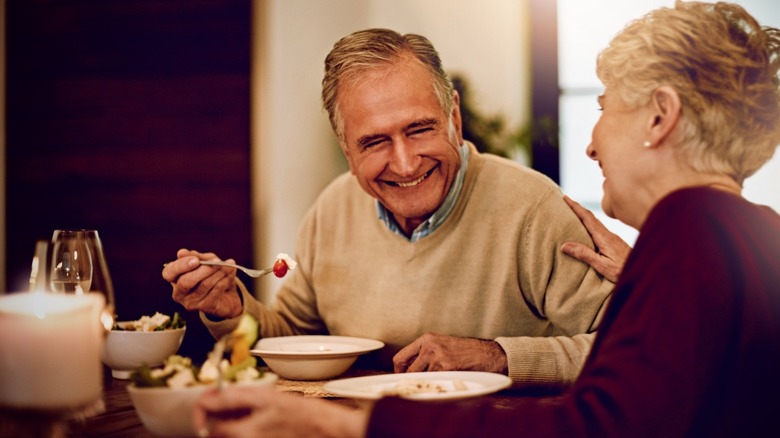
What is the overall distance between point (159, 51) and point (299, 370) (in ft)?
8.00

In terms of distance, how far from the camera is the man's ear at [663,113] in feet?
3.53

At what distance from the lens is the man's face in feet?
6.05

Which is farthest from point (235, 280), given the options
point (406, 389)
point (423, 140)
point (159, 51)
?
point (159, 51)

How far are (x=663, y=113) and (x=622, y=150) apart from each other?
0.29 feet

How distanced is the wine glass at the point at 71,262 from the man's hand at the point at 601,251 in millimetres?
1036

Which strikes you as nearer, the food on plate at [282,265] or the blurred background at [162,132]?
the food on plate at [282,265]

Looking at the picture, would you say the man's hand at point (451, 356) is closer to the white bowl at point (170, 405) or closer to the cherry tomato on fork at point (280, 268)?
the cherry tomato on fork at point (280, 268)

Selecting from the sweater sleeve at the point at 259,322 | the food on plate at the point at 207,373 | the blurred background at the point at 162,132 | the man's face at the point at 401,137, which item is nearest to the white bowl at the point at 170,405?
the food on plate at the point at 207,373

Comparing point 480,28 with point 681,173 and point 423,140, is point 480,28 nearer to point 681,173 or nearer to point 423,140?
point 423,140

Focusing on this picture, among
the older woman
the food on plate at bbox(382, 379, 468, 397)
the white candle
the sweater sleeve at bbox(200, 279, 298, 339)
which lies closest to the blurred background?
the sweater sleeve at bbox(200, 279, 298, 339)

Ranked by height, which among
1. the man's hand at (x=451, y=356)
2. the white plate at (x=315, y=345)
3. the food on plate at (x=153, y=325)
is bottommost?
the white plate at (x=315, y=345)

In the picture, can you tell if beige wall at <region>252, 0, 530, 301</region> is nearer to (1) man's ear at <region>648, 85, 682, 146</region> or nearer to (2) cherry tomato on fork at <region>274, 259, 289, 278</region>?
(2) cherry tomato on fork at <region>274, 259, 289, 278</region>

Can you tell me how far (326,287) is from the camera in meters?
2.14

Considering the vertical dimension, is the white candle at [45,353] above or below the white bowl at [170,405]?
above
